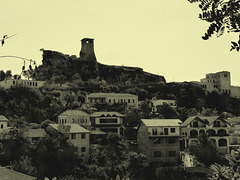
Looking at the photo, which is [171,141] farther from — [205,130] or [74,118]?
[74,118]

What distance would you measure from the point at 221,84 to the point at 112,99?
47.4 m

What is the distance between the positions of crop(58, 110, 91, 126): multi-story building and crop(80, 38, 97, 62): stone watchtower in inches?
2384

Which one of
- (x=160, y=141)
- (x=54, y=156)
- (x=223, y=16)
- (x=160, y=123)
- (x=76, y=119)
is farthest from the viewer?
(x=76, y=119)

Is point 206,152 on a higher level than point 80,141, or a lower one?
lower

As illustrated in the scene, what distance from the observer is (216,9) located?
252 inches

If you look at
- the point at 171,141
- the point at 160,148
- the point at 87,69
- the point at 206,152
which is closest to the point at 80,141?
the point at 160,148

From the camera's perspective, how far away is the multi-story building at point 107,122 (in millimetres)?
76812

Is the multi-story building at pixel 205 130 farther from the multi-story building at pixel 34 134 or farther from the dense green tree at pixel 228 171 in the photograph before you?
the dense green tree at pixel 228 171

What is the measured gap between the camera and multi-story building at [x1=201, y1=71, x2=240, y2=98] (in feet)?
431

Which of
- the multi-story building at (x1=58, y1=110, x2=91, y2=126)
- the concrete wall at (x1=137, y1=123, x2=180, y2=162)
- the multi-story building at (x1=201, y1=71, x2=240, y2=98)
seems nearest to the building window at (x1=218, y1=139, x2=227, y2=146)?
the concrete wall at (x1=137, y1=123, x2=180, y2=162)

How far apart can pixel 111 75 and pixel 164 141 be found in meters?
74.4

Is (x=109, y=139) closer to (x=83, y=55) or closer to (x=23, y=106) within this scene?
(x=23, y=106)

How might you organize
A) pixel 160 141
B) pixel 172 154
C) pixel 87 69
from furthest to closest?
pixel 87 69, pixel 160 141, pixel 172 154

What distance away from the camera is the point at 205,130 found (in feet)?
242
